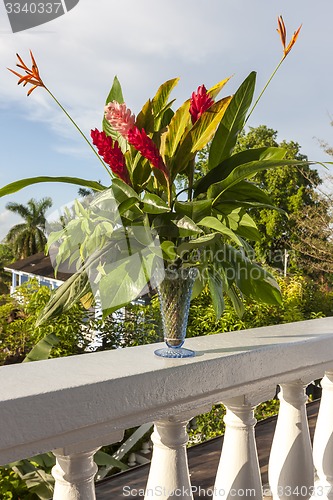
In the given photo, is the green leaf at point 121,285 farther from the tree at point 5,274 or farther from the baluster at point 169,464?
the tree at point 5,274

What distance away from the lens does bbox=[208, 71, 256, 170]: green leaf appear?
3.20ft


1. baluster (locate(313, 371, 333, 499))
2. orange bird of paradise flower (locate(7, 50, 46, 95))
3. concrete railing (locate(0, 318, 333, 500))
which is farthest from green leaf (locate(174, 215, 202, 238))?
baluster (locate(313, 371, 333, 499))

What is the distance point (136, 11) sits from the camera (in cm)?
866

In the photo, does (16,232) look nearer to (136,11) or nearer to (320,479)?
(136,11)

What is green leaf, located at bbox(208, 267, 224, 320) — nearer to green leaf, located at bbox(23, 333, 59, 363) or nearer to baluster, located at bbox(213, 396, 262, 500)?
baluster, located at bbox(213, 396, 262, 500)

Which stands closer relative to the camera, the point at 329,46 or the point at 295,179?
the point at 329,46

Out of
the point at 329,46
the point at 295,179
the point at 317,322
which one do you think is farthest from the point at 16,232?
the point at 317,322

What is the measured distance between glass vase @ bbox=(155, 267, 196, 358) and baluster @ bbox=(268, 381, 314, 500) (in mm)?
282

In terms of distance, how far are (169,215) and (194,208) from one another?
0.15 ft

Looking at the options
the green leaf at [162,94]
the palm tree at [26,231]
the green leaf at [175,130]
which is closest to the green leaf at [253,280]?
the green leaf at [175,130]

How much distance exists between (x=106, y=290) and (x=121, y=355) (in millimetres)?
106

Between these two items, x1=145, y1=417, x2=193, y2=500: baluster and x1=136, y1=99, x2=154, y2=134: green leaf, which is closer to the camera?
x1=145, y1=417, x2=193, y2=500: baluster

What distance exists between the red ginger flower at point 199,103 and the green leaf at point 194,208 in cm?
15

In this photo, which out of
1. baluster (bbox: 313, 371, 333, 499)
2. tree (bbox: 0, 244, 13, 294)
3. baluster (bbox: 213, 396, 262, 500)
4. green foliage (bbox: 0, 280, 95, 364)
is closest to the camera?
baluster (bbox: 213, 396, 262, 500)
